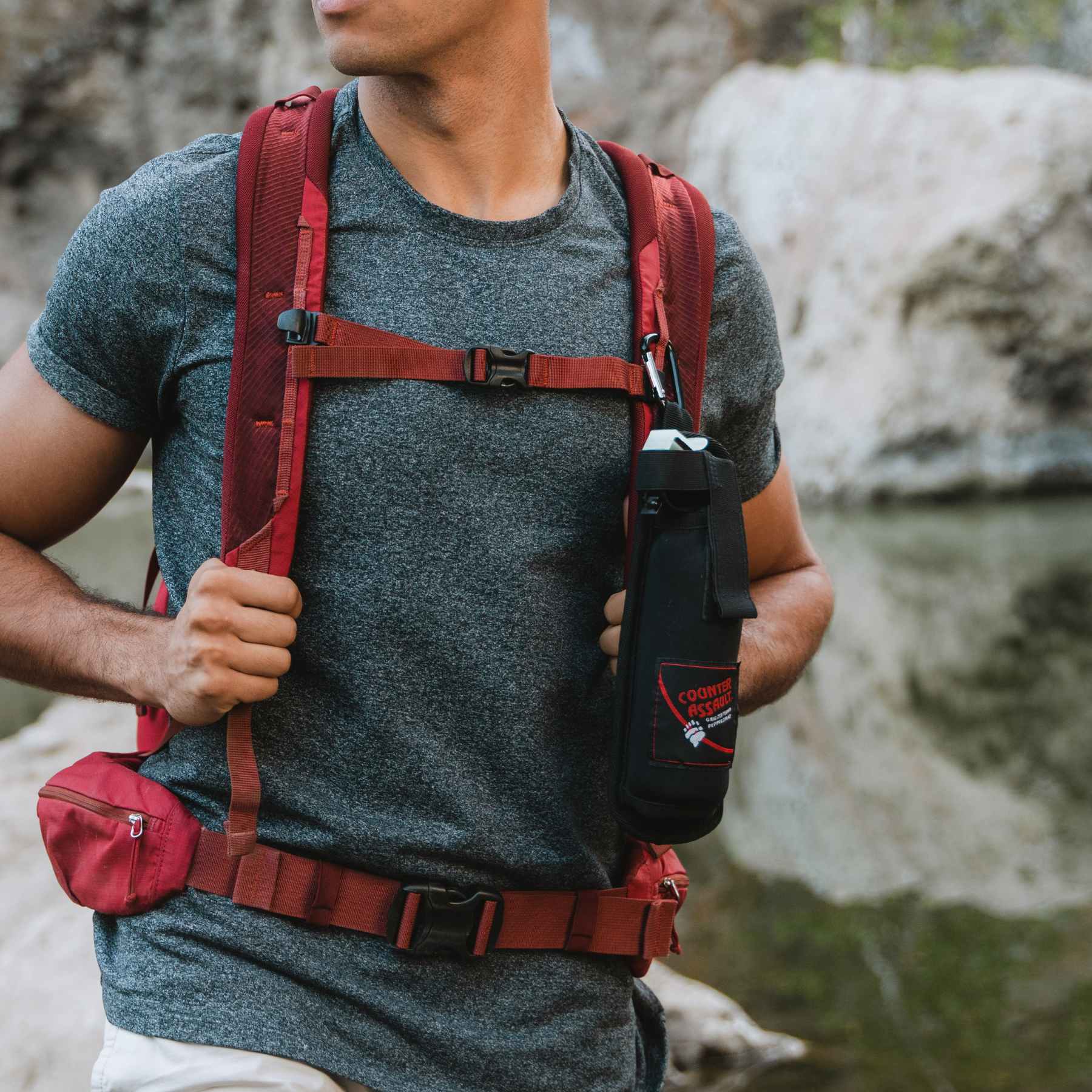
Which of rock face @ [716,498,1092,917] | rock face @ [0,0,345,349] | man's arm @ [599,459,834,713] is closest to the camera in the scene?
man's arm @ [599,459,834,713]

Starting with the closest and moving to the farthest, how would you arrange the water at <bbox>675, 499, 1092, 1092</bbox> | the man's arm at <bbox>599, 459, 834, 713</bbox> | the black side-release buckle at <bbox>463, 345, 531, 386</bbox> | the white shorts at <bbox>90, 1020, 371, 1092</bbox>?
the white shorts at <bbox>90, 1020, 371, 1092</bbox>, the black side-release buckle at <bbox>463, 345, 531, 386</bbox>, the man's arm at <bbox>599, 459, 834, 713</bbox>, the water at <bbox>675, 499, 1092, 1092</bbox>

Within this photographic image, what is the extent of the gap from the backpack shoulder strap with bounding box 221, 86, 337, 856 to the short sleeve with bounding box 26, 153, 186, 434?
6 cm

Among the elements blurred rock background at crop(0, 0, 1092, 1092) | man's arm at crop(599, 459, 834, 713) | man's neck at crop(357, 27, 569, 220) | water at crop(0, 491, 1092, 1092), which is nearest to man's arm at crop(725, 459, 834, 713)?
man's arm at crop(599, 459, 834, 713)

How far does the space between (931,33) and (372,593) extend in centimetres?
1425

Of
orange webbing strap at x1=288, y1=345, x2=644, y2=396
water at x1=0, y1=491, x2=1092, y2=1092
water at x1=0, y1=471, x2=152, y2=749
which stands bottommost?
water at x1=0, y1=471, x2=152, y2=749

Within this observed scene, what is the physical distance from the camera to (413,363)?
1.12 meters

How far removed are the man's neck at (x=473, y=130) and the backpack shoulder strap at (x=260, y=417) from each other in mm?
151

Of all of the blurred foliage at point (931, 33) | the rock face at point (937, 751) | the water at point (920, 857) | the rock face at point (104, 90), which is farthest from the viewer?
the blurred foliage at point (931, 33)

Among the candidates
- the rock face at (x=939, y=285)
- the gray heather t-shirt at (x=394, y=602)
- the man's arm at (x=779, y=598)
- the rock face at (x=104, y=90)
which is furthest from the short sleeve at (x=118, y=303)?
the rock face at (x=104, y=90)

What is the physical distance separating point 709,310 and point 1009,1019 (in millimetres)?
1739

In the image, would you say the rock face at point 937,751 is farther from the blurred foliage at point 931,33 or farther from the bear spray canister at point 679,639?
the blurred foliage at point 931,33

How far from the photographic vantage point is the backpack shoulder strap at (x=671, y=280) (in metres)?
1.21

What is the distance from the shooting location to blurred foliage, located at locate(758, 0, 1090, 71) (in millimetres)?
13375

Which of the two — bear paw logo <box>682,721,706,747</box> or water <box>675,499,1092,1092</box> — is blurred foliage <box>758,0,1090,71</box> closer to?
water <box>675,499,1092,1092</box>
